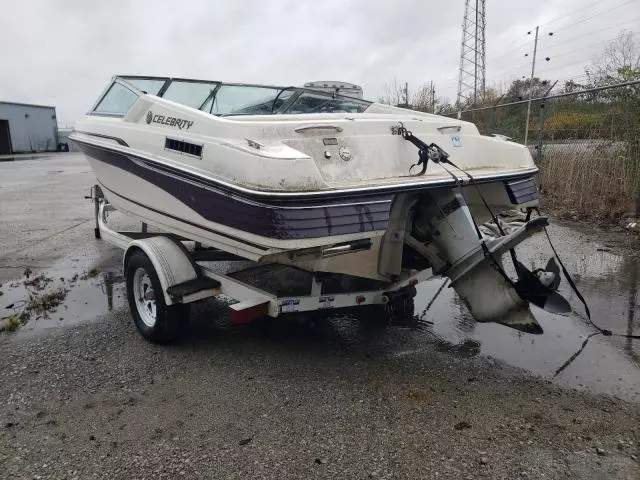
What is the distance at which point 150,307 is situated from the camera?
4133mm

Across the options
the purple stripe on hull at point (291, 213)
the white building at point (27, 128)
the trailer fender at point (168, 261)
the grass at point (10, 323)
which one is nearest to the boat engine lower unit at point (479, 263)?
the purple stripe on hull at point (291, 213)

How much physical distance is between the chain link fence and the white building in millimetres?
30038

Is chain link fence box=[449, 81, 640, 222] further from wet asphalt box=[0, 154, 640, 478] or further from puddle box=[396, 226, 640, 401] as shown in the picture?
wet asphalt box=[0, 154, 640, 478]

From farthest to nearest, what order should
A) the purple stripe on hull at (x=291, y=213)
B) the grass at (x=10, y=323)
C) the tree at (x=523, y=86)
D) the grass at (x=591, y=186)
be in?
the tree at (x=523, y=86)
the grass at (x=591, y=186)
the grass at (x=10, y=323)
the purple stripe on hull at (x=291, y=213)

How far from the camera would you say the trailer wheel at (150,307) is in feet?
12.6

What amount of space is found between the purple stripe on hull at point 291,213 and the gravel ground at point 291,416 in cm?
100

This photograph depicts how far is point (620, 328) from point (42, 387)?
13.5ft

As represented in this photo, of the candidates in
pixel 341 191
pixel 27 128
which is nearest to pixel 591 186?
pixel 341 191

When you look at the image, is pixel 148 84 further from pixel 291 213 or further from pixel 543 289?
pixel 543 289

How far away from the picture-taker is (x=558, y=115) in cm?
891

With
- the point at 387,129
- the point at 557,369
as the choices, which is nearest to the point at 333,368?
the point at 557,369

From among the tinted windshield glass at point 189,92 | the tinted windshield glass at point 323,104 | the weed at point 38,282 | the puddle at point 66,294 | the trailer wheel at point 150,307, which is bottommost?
the puddle at point 66,294

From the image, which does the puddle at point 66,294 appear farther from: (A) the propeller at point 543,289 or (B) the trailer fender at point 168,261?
(A) the propeller at point 543,289

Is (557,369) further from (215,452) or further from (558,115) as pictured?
(558,115)
